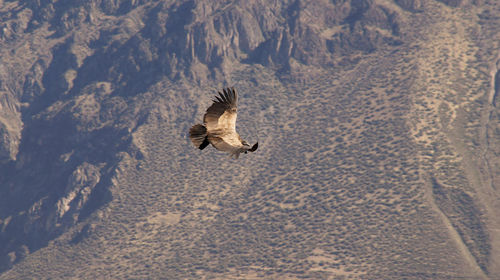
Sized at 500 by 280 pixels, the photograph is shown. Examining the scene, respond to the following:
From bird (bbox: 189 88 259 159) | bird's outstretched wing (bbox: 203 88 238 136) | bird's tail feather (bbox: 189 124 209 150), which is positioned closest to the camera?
bird (bbox: 189 88 259 159)

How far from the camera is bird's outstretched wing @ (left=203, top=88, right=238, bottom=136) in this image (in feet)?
130

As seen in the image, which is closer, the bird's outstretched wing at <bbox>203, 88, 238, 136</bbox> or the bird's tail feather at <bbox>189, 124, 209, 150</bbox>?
the bird's tail feather at <bbox>189, 124, 209, 150</bbox>

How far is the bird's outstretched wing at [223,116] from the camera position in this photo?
3965cm

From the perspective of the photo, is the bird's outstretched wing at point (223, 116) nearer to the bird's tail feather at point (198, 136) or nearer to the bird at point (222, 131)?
the bird at point (222, 131)

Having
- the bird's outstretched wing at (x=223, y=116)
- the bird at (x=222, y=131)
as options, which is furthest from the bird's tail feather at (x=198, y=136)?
the bird's outstretched wing at (x=223, y=116)

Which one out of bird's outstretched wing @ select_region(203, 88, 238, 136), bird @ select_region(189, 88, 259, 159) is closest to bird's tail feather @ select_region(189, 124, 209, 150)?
bird @ select_region(189, 88, 259, 159)

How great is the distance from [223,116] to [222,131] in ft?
5.40

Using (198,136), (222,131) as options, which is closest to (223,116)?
(222,131)

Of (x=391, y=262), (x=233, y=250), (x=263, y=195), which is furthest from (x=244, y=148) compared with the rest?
(x=263, y=195)

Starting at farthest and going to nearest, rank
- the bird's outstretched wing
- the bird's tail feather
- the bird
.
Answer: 1. the bird's outstretched wing
2. the bird's tail feather
3. the bird

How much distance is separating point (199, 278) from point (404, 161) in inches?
1948

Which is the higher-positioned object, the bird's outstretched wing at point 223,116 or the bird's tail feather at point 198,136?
the bird's outstretched wing at point 223,116

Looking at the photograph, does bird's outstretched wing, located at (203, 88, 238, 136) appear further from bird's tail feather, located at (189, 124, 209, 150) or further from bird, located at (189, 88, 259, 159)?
bird's tail feather, located at (189, 124, 209, 150)

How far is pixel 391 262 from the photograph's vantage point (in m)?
167
